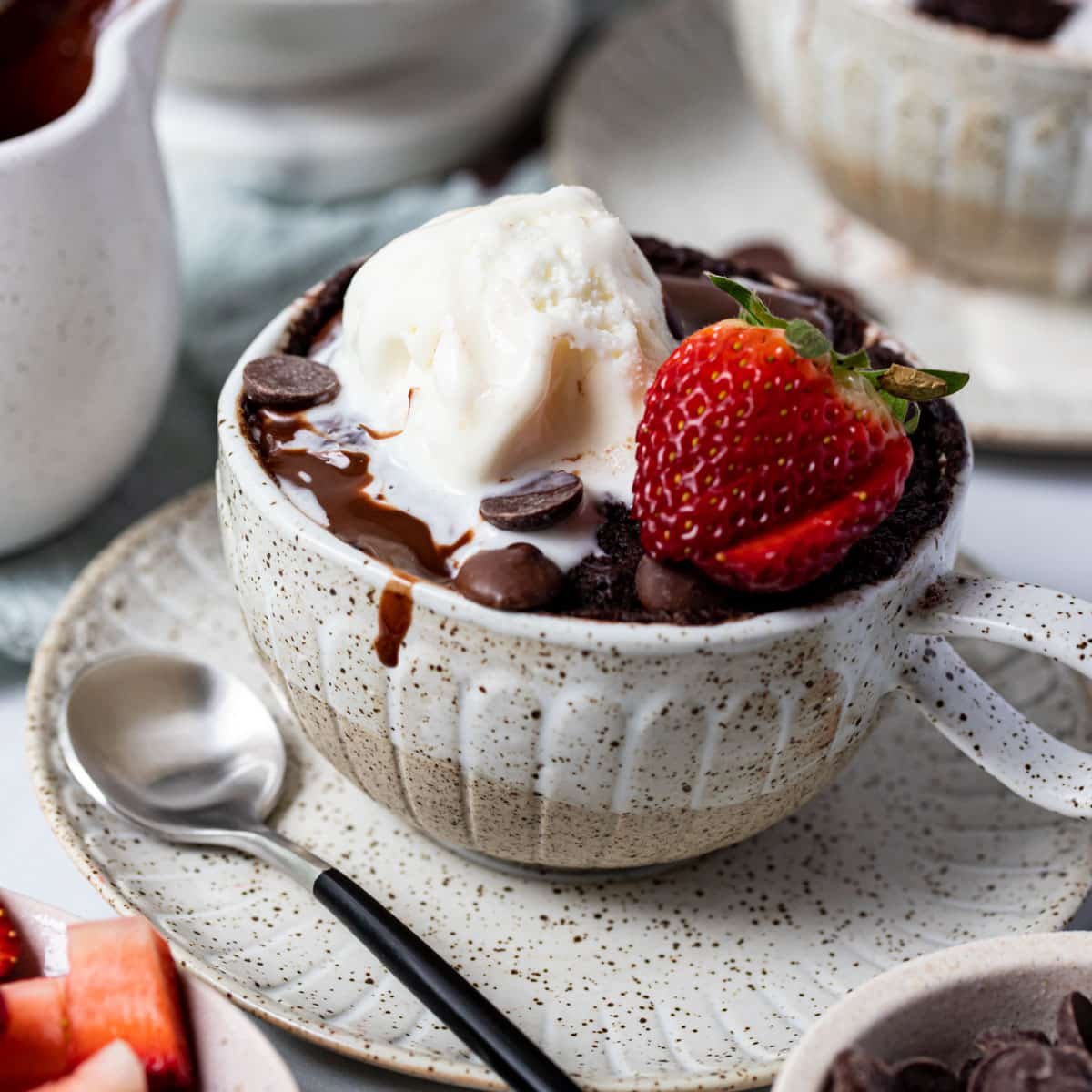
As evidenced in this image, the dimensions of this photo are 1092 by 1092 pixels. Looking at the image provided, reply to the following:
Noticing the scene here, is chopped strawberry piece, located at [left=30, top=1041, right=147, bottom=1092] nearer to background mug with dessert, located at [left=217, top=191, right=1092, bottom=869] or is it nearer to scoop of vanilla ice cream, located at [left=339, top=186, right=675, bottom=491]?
background mug with dessert, located at [left=217, top=191, right=1092, bottom=869]

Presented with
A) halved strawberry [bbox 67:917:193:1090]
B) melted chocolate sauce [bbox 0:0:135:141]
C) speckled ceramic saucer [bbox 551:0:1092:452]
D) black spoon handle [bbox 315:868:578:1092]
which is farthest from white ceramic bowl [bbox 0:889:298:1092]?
speckled ceramic saucer [bbox 551:0:1092:452]

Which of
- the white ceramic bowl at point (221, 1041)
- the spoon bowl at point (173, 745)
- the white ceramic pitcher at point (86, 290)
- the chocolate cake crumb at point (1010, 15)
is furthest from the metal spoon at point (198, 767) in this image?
the chocolate cake crumb at point (1010, 15)

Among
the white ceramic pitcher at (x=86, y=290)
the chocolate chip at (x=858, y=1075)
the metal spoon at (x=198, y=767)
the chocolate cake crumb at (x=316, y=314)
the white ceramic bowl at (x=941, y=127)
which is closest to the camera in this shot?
the chocolate chip at (x=858, y=1075)

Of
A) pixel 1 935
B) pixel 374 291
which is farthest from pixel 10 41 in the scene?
pixel 1 935

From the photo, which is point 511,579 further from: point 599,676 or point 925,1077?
point 925,1077

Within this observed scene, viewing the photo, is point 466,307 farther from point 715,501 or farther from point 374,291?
point 715,501

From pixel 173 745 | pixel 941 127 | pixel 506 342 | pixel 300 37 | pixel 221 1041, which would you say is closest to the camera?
pixel 221 1041

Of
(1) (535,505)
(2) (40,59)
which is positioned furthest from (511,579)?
(2) (40,59)

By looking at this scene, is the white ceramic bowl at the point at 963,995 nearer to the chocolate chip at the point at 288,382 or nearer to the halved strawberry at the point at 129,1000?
the halved strawberry at the point at 129,1000
